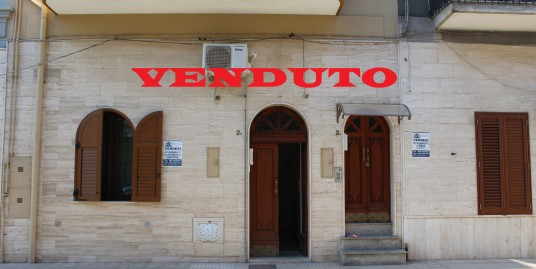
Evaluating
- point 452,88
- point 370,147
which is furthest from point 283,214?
point 452,88

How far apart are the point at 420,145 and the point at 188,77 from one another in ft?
15.4

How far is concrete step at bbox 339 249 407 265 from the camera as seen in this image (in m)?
7.91

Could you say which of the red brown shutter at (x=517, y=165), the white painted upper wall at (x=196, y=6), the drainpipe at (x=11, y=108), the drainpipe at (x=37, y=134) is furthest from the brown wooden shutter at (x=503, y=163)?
the drainpipe at (x=11, y=108)

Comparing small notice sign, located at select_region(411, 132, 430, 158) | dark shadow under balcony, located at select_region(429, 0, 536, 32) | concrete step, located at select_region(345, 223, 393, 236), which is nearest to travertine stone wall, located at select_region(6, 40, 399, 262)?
concrete step, located at select_region(345, 223, 393, 236)

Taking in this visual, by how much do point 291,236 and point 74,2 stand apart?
21.5 ft

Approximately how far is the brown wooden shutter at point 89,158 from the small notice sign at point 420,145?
6001mm

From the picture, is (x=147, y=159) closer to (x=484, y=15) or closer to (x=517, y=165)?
(x=484, y=15)

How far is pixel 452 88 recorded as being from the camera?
8586mm

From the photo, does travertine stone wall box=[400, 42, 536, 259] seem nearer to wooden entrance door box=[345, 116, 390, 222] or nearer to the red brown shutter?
the red brown shutter

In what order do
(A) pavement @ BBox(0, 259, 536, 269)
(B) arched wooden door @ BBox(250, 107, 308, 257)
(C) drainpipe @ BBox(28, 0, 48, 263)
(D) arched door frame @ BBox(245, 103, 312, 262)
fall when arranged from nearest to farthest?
(A) pavement @ BBox(0, 259, 536, 269), (C) drainpipe @ BBox(28, 0, 48, 263), (D) arched door frame @ BBox(245, 103, 312, 262), (B) arched wooden door @ BBox(250, 107, 308, 257)

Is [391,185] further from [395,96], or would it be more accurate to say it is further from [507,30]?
[507,30]

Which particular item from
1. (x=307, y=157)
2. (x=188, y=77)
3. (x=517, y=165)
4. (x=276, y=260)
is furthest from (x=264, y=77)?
(x=517, y=165)

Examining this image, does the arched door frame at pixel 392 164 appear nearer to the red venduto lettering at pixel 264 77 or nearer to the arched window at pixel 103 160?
the red venduto lettering at pixel 264 77

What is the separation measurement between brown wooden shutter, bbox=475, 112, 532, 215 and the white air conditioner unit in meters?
4.77
